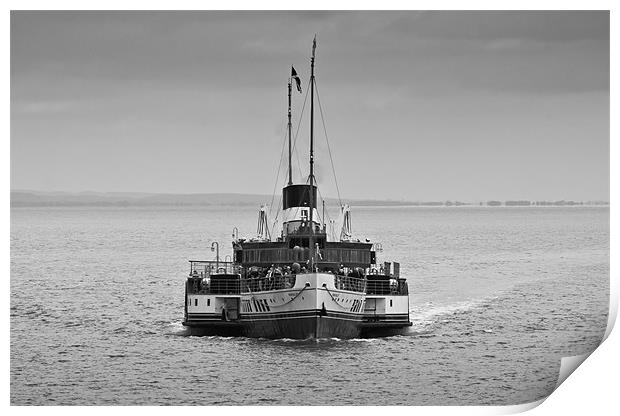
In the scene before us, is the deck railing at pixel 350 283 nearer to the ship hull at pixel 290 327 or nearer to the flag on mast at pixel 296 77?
the ship hull at pixel 290 327

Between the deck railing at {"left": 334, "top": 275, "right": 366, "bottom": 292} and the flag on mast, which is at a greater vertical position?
the flag on mast

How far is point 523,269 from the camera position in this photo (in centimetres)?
7838

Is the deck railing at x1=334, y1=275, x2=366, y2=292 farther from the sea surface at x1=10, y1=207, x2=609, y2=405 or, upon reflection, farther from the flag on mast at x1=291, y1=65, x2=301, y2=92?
the flag on mast at x1=291, y1=65, x2=301, y2=92

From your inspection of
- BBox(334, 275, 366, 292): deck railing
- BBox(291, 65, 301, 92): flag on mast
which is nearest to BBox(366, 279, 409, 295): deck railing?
BBox(334, 275, 366, 292): deck railing

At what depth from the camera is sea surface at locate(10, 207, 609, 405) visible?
3525 centimetres

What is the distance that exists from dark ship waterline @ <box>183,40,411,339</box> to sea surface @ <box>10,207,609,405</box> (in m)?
0.58

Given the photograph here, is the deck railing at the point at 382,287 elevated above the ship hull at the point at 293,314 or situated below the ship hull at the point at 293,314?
above

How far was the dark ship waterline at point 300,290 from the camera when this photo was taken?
4253 cm

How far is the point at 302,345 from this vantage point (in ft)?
138

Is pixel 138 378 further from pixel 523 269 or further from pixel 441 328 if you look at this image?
pixel 523 269

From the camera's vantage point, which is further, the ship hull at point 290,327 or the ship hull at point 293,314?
the ship hull at point 290,327

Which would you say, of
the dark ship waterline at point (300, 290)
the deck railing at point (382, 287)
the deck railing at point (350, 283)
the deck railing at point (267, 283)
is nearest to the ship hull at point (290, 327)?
the dark ship waterline at point (300, 290)

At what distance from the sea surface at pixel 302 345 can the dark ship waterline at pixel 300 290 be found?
0.58 metres
